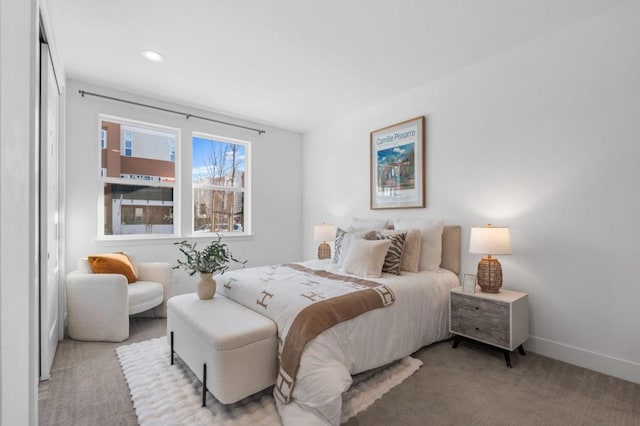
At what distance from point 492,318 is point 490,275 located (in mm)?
349

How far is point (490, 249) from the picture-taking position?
2.47 meters

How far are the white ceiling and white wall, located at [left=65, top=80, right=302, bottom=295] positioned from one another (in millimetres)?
322

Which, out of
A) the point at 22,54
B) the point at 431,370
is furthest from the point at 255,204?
the point at 22,54

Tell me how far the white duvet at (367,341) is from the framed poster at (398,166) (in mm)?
1036

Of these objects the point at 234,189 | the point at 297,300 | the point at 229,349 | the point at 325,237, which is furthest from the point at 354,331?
the point at 234,189

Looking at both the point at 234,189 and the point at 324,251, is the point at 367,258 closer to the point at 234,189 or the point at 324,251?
the point at 324,251

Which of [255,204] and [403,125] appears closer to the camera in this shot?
[403,125]

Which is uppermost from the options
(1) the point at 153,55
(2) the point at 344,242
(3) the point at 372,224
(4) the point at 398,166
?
(1) the point at 153,55

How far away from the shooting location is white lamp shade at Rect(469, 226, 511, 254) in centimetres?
246

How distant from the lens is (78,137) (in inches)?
131

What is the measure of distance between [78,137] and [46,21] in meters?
1.64

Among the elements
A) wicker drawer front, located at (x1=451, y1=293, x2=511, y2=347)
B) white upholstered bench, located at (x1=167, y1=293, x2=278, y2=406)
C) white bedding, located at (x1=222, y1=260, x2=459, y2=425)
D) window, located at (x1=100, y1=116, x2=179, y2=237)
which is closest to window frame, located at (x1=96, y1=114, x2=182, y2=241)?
window, located at (x1=100, y1=116, x2=179, y2=237)

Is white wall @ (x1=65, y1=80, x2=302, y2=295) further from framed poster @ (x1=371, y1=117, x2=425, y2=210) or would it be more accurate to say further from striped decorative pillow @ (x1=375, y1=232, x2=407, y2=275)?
striped decorative pillow @ (x1=375, y1=232, x2=407, y2=275)

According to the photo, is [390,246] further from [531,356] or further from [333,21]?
[333,21]
